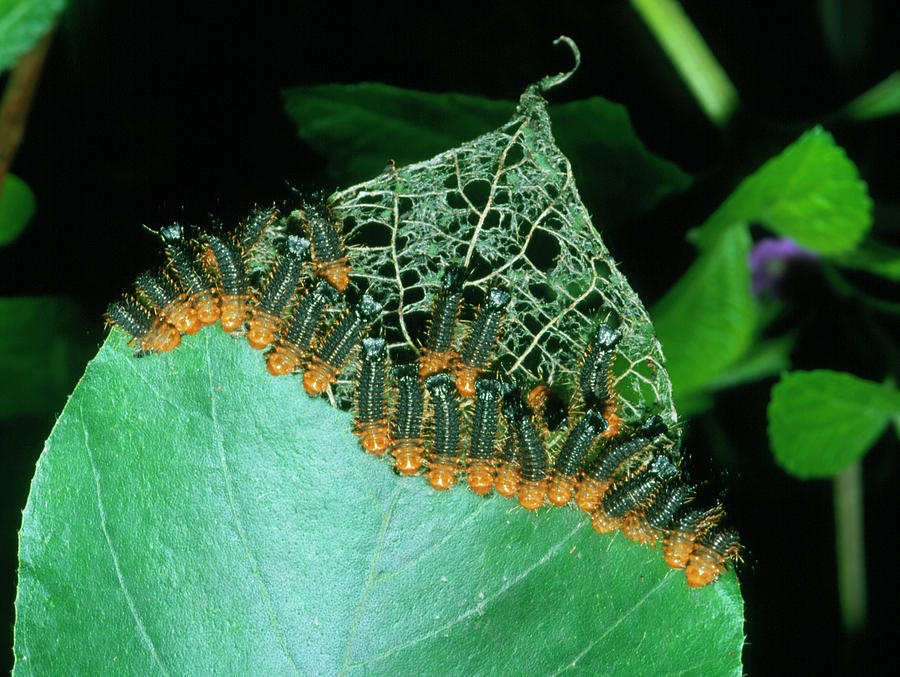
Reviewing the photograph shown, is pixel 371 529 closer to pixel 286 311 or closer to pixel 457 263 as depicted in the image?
pixel 286 311

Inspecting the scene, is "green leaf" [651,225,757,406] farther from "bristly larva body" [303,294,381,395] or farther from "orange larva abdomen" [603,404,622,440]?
"bristly larva body" [303,294,381,395]

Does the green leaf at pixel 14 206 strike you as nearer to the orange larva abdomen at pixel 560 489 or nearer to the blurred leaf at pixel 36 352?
the blurred leaf at pixel 36 352

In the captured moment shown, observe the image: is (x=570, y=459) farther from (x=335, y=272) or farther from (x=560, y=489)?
(x=335, y=272)

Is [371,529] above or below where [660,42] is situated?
below

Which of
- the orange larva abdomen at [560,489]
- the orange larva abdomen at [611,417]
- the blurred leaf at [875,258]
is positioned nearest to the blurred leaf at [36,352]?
the orange larva abdomen at [560,489]

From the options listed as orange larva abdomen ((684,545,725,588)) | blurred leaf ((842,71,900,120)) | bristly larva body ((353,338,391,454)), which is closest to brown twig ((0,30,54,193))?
bristly larva body ((353,338,391,454))

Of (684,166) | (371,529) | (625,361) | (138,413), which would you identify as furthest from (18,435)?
(684,166)
